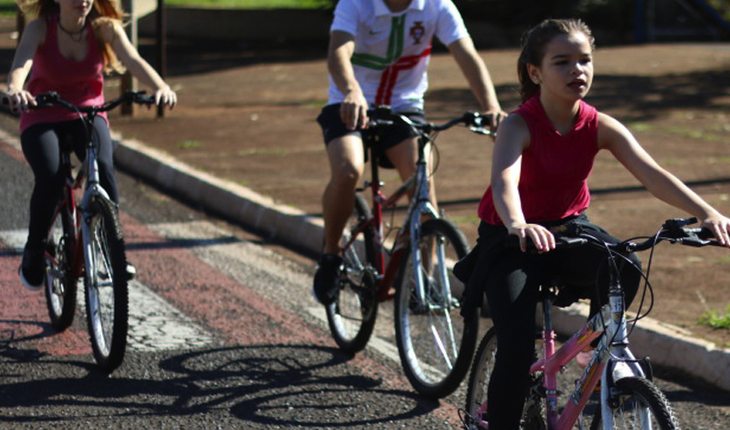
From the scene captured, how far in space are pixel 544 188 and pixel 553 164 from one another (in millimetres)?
112

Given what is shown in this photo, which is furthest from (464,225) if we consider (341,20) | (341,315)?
(341,20)

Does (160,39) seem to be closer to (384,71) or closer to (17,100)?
(384,71)

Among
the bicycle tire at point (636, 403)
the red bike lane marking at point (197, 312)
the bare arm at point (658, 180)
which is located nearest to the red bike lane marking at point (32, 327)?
the red bike lane marking at point (197, 312)

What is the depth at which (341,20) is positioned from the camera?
6.45m

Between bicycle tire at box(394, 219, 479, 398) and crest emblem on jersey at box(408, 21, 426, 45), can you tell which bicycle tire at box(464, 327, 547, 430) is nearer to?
bicycle tire at box(394, 219, 479, 398)

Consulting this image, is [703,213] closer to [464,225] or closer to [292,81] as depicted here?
[464,225]

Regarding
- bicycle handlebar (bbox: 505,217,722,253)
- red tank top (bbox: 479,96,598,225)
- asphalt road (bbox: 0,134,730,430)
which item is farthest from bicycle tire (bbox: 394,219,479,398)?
bicycle handlebar (bbox: 505,217,722,253)

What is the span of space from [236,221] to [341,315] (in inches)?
144

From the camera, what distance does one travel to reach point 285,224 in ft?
32.5

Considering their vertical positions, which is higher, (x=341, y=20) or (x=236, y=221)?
(x=341, y=20)

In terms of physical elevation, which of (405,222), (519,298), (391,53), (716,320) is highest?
(391,53)

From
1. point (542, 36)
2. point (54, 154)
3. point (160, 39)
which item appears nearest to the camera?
A: point (542, 36)

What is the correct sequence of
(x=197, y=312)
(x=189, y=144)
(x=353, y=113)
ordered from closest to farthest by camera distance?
(x=353, y=113), (x=197, y=312), (x=189, y=144)

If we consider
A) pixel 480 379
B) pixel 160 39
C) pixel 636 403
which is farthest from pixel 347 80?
pixel 160 39
